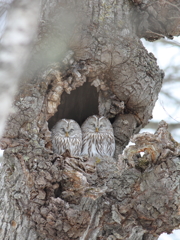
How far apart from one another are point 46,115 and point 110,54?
99 cm

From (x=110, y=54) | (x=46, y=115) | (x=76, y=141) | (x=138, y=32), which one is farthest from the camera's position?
(x=76, y=141)

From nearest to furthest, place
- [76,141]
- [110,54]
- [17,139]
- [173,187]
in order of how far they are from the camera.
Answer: [173,187] → [17,139] → [110,54] → [76,141]

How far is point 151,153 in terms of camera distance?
300 cm

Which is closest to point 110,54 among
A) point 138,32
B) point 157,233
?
point 138,32

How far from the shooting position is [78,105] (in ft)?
16.1

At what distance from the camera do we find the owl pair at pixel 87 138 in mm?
4672

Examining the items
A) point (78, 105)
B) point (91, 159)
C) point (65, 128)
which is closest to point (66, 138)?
point (65, 128)

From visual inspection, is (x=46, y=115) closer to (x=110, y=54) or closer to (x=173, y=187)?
(x=110, y=54)

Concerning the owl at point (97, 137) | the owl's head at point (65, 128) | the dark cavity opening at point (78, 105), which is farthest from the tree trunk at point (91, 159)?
the owl's head at point (65, 128)

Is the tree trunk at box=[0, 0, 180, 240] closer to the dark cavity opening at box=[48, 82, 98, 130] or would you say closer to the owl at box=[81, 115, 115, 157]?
the dark cavity opening at box=[48, 82, 98, 130]

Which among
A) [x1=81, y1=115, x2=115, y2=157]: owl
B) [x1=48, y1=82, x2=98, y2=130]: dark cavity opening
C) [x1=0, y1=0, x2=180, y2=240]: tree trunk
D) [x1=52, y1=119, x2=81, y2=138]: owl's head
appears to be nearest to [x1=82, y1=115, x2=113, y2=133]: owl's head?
[x1=81, y1=115, x2=115, y2=157]: owl

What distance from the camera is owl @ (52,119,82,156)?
15.3 ft

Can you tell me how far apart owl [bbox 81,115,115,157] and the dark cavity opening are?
0.17 meters

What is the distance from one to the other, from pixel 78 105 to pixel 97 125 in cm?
40
